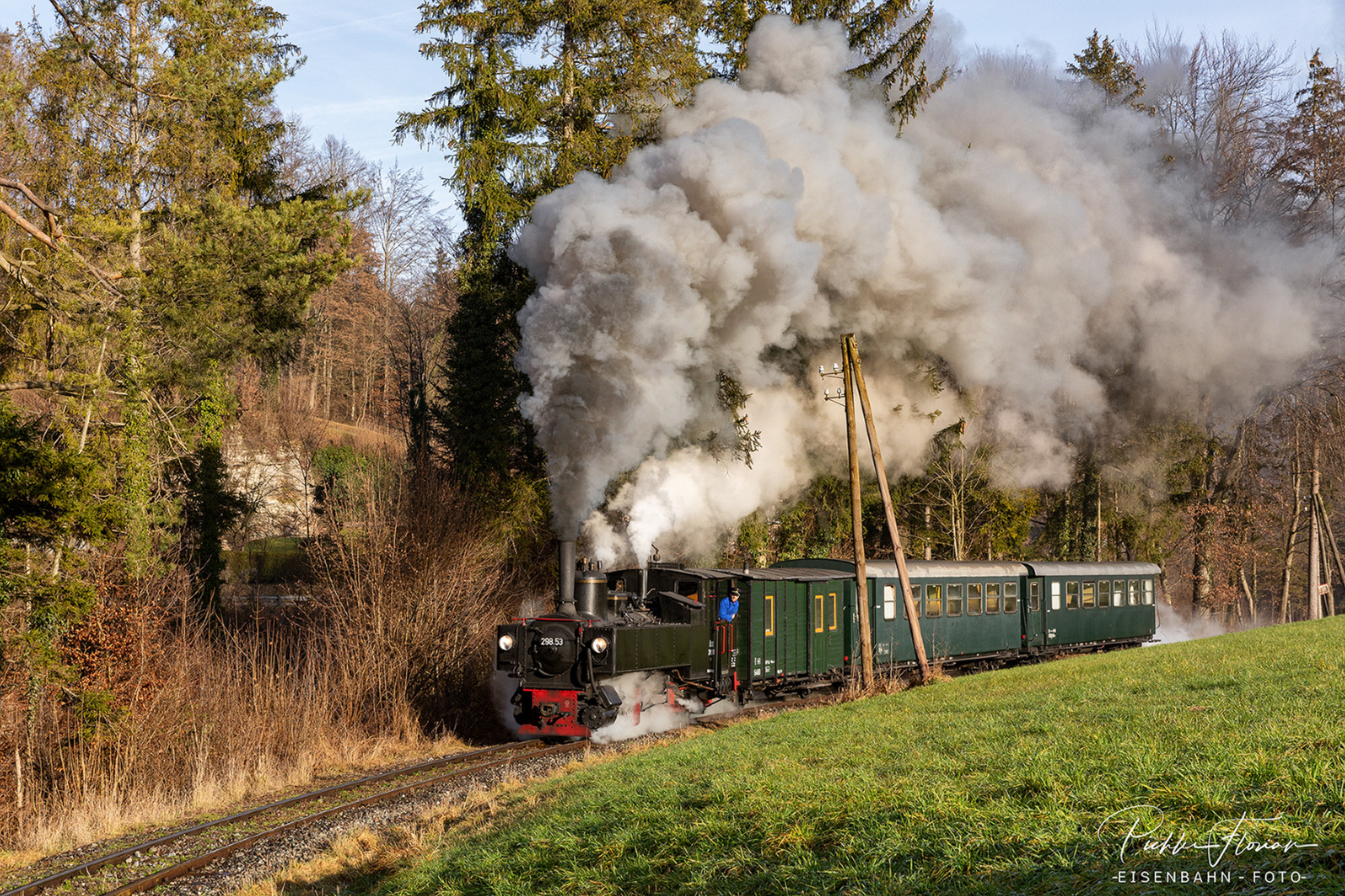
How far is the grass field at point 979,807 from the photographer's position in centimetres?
405

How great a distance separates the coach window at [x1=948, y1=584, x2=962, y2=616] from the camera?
17.0m

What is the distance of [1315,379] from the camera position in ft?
85.7

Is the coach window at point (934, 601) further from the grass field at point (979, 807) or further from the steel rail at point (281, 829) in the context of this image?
the steel rail at point (281, 829)

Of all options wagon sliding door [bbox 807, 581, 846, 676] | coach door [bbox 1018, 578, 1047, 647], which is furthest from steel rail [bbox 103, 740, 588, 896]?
coach door [bbox 1018, 578, 1047, 647]

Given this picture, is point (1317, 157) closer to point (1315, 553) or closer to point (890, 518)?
point (1315, 553)

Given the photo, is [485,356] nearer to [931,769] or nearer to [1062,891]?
[931,769]

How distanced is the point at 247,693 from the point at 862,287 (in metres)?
14.3

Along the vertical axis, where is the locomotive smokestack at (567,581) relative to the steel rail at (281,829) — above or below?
above

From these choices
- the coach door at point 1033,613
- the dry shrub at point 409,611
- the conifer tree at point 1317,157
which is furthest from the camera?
the conifer tree at point 1317,157

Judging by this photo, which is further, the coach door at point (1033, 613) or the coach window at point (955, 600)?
the coach door at point (1033, 613)

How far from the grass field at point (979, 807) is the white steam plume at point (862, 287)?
5.05 m

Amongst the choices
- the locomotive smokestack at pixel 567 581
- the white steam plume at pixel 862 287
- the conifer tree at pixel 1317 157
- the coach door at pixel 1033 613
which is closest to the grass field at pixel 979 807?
the locomotive smokestack at pixel 567 581

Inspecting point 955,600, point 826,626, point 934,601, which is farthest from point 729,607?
point 955,600

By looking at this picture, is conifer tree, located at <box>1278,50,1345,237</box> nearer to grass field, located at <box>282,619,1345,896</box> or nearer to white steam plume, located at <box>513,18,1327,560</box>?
white steam plume, located at <box>513,18,1327,560</box>
